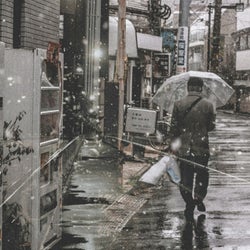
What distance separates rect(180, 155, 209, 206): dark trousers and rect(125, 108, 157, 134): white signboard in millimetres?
6315

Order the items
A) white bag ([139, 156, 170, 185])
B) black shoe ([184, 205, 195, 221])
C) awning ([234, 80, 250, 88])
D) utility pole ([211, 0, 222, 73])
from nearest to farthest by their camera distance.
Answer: black shoe ([184, 205, 195, 221]) → white bag ([139, 156, 170, 185]) → utility pole ([211, 0, 222, 73]) → awning ([234, 80, 250, 88])

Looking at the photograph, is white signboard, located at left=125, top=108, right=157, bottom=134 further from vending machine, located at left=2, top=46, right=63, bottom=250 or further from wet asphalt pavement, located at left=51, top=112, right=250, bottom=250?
vending machine, located at left=2, top=46, right=63, bottom=250

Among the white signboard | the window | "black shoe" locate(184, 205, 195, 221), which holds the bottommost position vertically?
"black shoe" locate(184, 205, 195, 221)

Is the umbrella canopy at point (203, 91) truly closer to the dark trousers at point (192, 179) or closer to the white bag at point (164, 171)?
the white bag at point (164, 171)

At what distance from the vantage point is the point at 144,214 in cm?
933

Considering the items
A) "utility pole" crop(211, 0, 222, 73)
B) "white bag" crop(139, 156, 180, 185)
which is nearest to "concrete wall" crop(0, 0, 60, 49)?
"white bag" crop(139, 156, 180, 185)

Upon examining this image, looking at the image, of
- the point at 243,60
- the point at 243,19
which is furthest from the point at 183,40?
the point at 243,19

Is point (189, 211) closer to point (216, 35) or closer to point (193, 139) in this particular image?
point (193, 139)

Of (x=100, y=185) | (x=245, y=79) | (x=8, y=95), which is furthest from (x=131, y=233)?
(x=245, y=79)

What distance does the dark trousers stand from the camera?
9.19 m

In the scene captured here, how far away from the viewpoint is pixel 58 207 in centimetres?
708

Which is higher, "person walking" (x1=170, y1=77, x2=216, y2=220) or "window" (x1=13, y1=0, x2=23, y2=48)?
"window" (x1=13, y1=0, x2=23, y2=48)

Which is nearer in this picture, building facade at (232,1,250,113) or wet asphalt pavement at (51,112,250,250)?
wet asphalt pavement at (51,112,250,250)

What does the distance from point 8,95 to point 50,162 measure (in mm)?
1007
